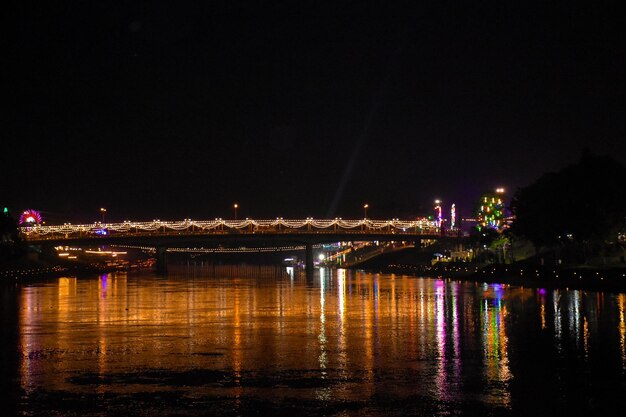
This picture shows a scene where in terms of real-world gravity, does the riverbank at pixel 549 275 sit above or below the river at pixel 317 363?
above

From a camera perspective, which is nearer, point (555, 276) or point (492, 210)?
point (555, 276)

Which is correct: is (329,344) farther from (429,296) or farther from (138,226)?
(138,226)

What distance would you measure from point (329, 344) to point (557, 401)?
457 inches

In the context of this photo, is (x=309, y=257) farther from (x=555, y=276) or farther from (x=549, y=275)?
(x=555, y=276)

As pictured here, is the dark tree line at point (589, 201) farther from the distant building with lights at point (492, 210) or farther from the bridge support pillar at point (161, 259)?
the bridge support pillar at point (161, 259)

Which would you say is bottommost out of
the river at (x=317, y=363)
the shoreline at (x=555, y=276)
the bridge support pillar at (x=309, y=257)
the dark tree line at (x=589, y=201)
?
the river at (x=317, y=363)

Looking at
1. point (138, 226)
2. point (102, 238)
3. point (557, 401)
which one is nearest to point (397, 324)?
point (557, 401)

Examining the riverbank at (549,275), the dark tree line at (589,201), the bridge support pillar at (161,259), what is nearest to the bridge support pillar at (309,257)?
the bridge support pillar at (161,259)

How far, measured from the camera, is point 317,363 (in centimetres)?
2339

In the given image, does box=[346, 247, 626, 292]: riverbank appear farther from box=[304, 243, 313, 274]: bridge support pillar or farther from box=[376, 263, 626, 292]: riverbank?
box=[304, 243, 313, 274]: bridge support pillar

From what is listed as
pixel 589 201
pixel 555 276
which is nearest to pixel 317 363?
pixel 555 276

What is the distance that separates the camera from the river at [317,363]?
17.3 meters

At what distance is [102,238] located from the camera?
6280 inches

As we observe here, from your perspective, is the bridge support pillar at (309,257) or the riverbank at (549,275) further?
the bridge support pillar at (309,257)
